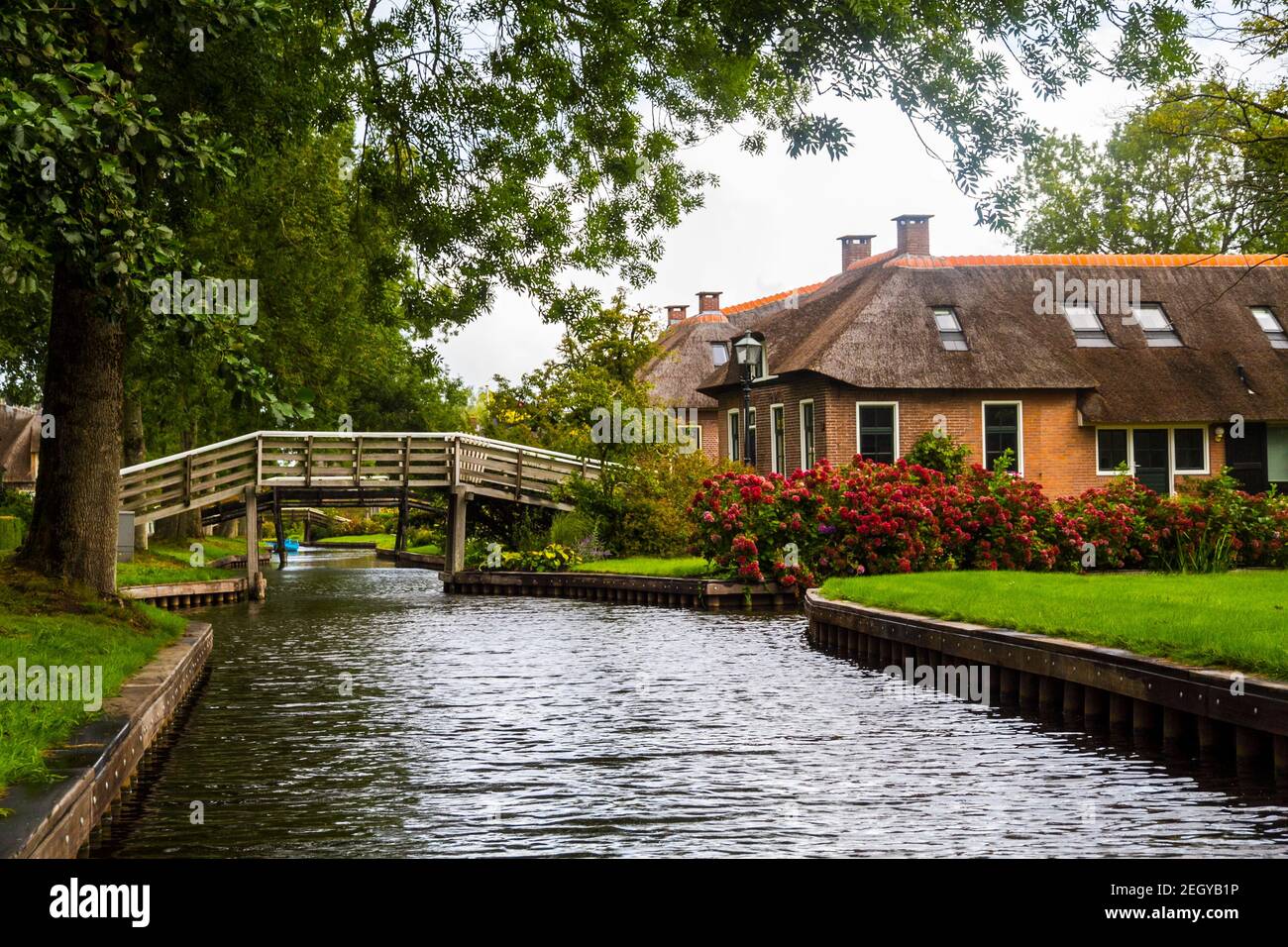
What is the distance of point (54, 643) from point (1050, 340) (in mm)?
27026

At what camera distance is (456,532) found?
33.2 metres

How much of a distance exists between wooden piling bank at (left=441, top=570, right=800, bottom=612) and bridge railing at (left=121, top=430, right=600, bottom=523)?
2.52 metres

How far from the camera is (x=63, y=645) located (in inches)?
479

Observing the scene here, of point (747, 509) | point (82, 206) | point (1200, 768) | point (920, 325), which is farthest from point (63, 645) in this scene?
point (920, 325)

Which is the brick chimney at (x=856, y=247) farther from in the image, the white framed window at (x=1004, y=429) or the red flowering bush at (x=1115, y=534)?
the red flowering bush at (x=1115, y=534)

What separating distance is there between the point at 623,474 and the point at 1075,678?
19.8 m

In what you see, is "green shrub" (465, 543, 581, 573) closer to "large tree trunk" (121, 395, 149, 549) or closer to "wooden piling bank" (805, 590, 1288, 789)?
"large tree trunk" (121, 395, 149, 549)

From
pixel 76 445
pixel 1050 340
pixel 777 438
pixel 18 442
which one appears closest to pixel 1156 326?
pixel 1050 340

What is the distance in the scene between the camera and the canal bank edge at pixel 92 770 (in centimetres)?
648

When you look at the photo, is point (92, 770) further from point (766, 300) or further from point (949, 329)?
point (766, 300)

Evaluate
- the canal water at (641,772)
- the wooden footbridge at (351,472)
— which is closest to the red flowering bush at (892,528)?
the canal water at (641,772)

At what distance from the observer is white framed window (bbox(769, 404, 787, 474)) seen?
119 feet

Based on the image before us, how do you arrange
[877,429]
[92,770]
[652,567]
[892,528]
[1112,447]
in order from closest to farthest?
[92,770]
[892,528]
[652,567]
[877,429]
[1112,447]
